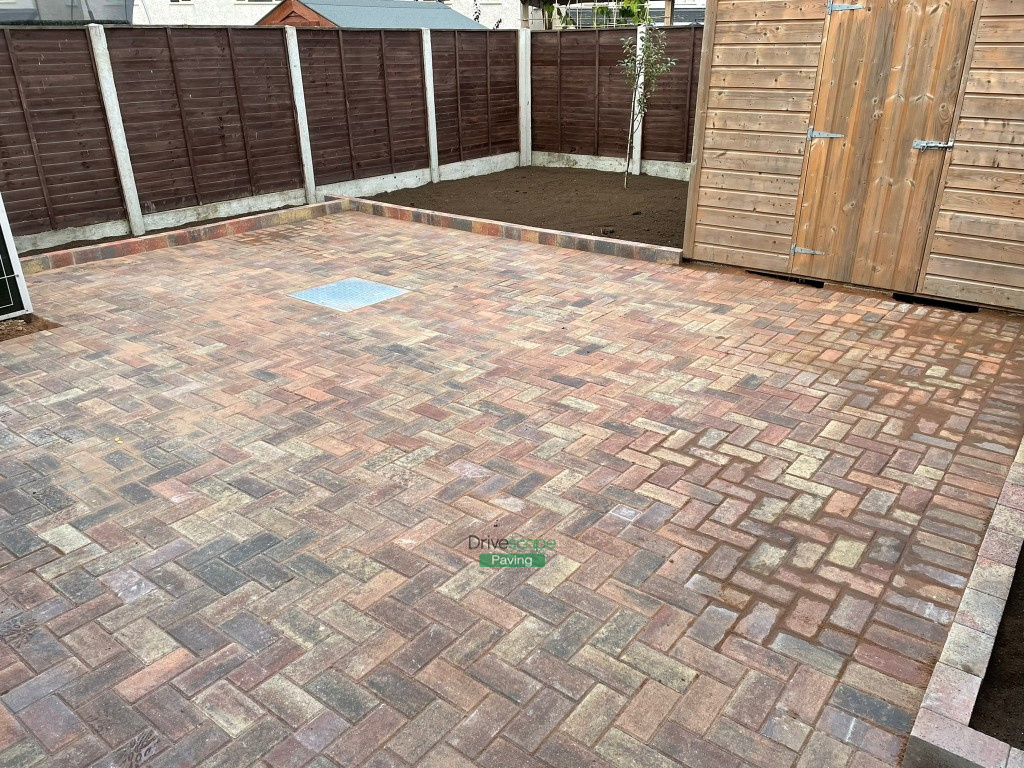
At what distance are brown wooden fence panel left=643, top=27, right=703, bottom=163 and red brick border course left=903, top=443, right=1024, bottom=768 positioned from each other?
31.1ft

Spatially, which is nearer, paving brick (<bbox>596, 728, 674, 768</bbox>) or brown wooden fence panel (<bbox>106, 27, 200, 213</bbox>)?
paving brick (<bbox>596, 728, 674, 768</bbox>)

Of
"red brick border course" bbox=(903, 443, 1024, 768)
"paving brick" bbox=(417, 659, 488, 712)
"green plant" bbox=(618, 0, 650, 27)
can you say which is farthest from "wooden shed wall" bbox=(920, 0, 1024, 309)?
"green plant" bbox=(618, 0, 650, 27)

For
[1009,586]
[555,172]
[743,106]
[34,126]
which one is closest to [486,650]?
[1009,586]

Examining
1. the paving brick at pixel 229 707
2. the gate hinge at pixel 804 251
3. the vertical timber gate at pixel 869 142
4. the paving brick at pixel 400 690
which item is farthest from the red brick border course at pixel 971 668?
the gate hinge at pixel 804 251

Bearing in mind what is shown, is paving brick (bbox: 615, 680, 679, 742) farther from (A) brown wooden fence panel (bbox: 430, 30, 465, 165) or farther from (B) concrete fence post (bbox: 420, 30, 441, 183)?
(A) brown wooden fence panel (bbox: 430, 30, 465, 165)

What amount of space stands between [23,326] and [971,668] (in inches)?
266

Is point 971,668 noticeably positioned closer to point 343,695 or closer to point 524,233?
point 343,695

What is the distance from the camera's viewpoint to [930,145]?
6047 millimetres

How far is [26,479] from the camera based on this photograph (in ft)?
12.9

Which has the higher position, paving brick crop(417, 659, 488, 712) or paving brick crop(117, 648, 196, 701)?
paving brick crop(117, 648, 196, 701)

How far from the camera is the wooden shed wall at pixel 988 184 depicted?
18.4ft

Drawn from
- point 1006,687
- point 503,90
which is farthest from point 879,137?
→ point 503,90

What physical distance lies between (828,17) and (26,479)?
6748mm

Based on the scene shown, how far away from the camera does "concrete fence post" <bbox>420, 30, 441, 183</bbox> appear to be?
458 inches
